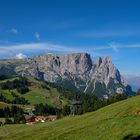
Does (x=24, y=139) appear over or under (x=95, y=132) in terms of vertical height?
under

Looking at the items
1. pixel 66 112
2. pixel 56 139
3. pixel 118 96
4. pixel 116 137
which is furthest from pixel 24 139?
pixel 66 112

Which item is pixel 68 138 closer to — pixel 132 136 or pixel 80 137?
pixel 80 137

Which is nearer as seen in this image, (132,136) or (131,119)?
(132,136)

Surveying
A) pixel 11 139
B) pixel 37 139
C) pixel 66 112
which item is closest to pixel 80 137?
pixel 37 139

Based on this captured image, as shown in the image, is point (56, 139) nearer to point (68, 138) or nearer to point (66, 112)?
point (68, 138)

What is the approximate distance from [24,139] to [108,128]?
23152mm

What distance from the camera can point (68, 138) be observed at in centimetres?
4372

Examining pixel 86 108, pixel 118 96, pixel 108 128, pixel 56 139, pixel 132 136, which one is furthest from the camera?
pixel 86 108

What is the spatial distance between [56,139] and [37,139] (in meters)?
10.2

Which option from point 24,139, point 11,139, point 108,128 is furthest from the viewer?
point 11,139

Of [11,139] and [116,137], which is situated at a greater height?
[116,137]

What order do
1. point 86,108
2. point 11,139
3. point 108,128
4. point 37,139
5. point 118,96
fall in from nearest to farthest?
point 108,128
point 37,139
point 11,139
point 118,96
point 86,108

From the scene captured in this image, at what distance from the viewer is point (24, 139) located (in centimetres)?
6031

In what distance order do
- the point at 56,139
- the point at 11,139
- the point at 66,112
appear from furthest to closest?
the point at 66,112, the point at 11,139, the point at 56,139
